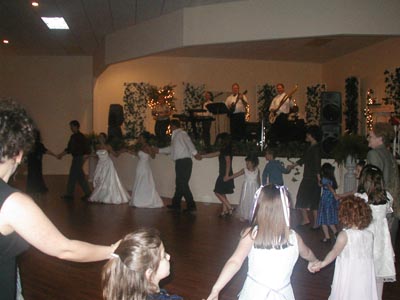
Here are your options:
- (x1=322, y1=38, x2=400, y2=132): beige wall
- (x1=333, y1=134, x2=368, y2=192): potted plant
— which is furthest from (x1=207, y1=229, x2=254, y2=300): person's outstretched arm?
(x1=322, y1=38, x2=400, y2=132): beige wall

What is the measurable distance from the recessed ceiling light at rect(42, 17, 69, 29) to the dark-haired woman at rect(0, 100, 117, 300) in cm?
864

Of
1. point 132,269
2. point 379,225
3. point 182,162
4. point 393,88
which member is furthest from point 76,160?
point 132,269

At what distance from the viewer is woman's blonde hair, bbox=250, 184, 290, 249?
235cm

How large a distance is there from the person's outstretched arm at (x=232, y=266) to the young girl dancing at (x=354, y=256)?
0.82 metres

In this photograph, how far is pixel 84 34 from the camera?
37.0 feet

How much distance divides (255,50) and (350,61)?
2646 millimetres

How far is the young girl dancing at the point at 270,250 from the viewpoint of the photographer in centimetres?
235

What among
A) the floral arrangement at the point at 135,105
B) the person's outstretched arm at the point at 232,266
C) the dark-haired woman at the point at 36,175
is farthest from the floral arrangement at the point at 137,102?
the person's outstretched arm at the point at 232,266

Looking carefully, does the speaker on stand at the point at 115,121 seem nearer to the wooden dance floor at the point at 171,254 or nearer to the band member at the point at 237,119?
the band member at the point at 237,119

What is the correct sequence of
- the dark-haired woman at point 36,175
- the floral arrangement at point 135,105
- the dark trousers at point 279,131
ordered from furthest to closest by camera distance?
the floral arrangement at point 135,105
the dark trousers at point 279,131
the dark-haired woman at point 36,175

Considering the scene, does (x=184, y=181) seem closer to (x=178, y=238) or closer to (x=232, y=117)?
(x=178, y=238)

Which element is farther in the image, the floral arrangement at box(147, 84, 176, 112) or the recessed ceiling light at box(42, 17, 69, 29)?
the floral arrangement at box(147, 84, 176, 112)

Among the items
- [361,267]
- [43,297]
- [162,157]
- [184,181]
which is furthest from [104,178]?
[361,267]

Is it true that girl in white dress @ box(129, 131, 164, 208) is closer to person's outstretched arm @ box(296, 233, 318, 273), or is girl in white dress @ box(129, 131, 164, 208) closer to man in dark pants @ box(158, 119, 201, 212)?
man in dark pants @ box(158, 119, 201, 212)
